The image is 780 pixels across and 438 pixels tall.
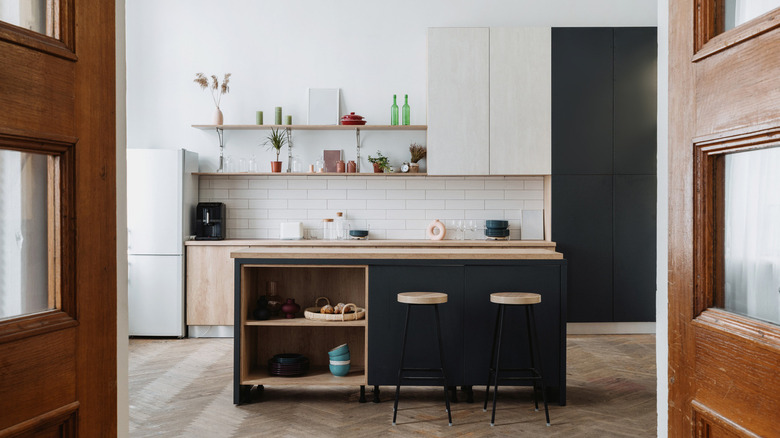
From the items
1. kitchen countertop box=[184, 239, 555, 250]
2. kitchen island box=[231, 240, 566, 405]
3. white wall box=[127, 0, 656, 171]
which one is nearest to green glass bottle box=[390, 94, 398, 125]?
white wall box=[127, 0, 656, 171]

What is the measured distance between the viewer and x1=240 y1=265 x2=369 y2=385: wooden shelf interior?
14.1 ft

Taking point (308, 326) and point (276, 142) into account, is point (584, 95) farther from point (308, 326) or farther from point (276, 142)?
point (308, 326)

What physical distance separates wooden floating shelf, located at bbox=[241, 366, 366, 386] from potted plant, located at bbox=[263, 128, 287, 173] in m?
2.71

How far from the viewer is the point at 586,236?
6129mm

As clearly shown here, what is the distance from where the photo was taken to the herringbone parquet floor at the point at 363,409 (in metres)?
3.53

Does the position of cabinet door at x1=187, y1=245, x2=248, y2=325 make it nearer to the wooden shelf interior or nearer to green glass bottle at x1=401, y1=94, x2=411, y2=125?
the wooden shelf interior

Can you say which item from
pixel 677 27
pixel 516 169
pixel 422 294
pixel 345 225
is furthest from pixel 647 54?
pixel 677 27

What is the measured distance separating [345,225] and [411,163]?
39.1 inches

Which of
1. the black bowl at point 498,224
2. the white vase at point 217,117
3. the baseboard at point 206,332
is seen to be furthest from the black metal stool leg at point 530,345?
the white vase at point 217,117

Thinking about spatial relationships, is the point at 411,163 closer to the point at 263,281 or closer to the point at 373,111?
the point at 373,111

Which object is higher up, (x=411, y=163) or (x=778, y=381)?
(x=411, y=163)

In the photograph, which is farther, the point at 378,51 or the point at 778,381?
the point at 378,51

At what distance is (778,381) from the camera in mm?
955

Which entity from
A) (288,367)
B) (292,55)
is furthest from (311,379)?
(292,55)
